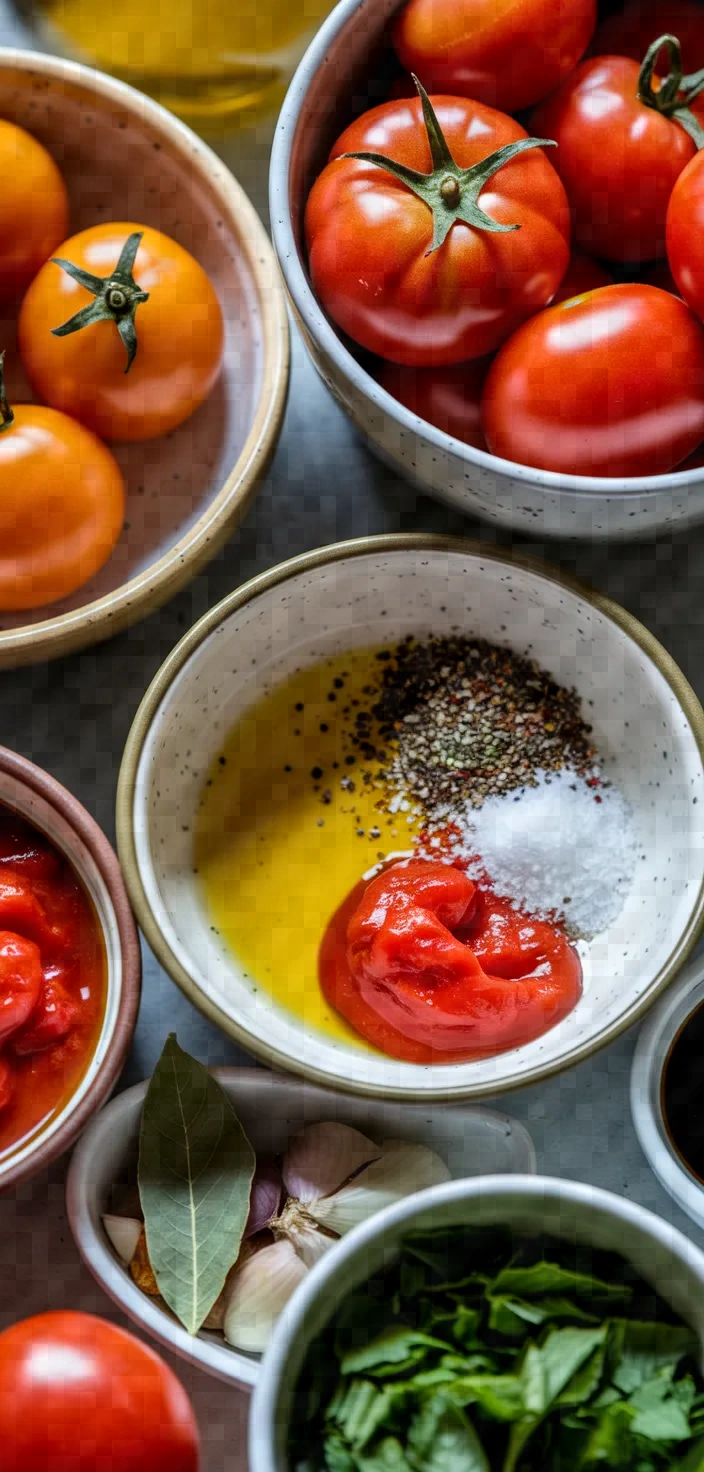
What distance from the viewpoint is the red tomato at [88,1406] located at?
80 centimetres

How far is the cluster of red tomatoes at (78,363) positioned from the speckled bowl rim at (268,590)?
13cm

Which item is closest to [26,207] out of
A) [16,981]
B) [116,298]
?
[116,298]

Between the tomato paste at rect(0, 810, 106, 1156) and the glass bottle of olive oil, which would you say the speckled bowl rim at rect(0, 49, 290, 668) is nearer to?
the glass bottle of olive oil

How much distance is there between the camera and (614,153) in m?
0.86

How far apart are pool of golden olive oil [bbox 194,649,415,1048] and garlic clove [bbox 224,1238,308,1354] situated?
183 millimetres

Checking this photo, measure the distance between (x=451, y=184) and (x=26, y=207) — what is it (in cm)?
37

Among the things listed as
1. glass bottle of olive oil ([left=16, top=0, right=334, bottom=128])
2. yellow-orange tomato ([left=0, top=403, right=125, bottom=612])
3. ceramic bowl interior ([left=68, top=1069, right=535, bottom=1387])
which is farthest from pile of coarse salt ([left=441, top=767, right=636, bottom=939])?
glass bottle of olive oil ([left=16, top=0, right=334, bottom=128])

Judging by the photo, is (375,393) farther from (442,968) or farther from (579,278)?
(442,968)

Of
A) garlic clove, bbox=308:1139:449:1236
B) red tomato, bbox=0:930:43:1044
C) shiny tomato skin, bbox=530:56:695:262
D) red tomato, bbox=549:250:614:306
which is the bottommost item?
garlic clove, bbox=308:1139:449:1236

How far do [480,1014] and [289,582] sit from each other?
36 cm

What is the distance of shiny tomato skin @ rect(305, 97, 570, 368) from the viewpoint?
0.82 metres

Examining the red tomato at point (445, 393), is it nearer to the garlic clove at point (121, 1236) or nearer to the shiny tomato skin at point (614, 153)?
the shiny tomato skin at point (614, 153)

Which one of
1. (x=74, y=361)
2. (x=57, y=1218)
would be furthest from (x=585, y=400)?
(x=57, y=1218)

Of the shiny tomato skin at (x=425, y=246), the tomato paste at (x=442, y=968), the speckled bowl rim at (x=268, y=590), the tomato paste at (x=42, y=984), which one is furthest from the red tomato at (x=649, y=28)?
the tomato paste at (x=42, y=984)
